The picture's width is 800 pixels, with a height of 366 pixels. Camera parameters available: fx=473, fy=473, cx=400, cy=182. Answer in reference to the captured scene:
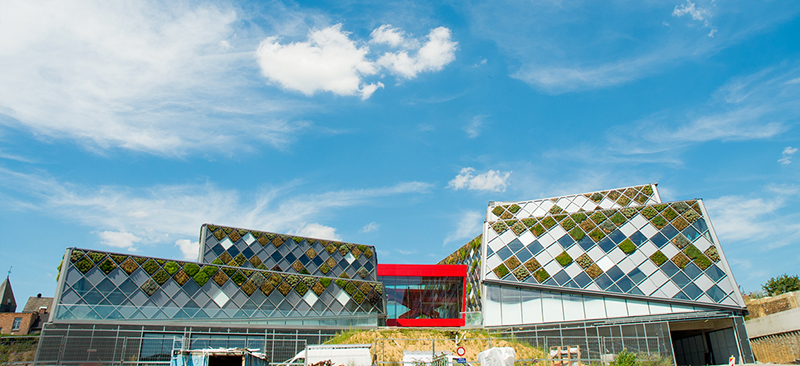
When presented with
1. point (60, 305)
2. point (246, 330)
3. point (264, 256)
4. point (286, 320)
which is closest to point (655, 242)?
point (286, 320)

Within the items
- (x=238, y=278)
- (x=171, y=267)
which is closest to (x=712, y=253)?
(x=238, y=278)

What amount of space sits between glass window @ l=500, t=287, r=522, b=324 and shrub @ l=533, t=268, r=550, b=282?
4.66 ft

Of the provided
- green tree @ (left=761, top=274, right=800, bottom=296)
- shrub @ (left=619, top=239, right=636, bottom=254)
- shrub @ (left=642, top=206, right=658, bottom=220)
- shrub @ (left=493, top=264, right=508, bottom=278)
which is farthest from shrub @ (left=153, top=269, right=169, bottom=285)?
green tree @ (left=761, top=274, right=800, bottom=296)

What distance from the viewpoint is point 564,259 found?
28.3 metres

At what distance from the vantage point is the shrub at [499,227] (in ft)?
104

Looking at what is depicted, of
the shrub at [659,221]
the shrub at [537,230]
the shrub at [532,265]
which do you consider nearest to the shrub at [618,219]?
the shrub at [659,221]

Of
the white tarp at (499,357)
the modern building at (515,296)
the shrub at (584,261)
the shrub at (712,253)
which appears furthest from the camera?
the shrub at (584,261)

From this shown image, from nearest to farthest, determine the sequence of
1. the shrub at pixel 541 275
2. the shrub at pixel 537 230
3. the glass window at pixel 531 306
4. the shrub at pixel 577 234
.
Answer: the glass window at pixel 531 306
the shrub at pixel 541 275
the shrub at pixel 577 234
the shrub at pixel 537 230

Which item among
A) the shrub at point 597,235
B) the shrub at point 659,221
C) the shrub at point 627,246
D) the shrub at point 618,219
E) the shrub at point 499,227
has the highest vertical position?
the shrub at point 499,227

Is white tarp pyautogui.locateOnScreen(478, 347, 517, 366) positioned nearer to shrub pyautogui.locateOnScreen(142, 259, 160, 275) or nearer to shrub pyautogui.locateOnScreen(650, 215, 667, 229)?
shrub pyautogui.locateOnScreen(650, 215, 667, 229)

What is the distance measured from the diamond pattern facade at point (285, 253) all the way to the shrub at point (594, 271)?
1980 centimetres

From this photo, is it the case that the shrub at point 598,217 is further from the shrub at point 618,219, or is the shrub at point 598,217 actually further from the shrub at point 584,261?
the shrub at point 584,261

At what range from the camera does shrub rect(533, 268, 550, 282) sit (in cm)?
2805

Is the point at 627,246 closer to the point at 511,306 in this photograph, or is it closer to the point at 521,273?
the point at 521,273
